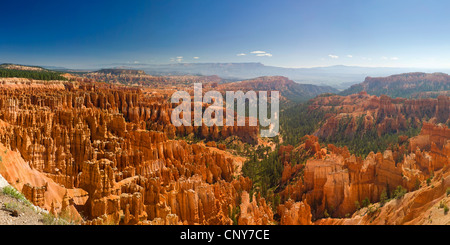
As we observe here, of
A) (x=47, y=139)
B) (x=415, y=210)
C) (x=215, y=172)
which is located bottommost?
(x=215, y=172)

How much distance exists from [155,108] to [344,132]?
45.4 meters

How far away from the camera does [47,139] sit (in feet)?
72.3

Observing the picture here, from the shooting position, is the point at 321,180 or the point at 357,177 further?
the point at 321,180

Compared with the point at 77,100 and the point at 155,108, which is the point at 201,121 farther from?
the point at 77,100

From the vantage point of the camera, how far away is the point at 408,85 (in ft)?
481

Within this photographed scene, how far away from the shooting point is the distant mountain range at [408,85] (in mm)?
133375

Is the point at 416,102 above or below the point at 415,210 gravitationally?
above

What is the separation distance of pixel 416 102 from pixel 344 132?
2284cm

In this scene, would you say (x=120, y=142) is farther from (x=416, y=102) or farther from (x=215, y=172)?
(x=416, y=102)

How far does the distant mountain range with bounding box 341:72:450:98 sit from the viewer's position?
133 m
